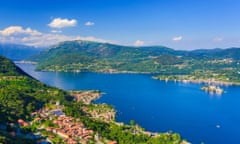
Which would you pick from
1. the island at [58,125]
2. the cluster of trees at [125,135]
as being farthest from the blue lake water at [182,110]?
the cluster of trees at [125,135]

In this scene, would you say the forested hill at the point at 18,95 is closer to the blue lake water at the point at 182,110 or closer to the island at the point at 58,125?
the island at the point at 58,125

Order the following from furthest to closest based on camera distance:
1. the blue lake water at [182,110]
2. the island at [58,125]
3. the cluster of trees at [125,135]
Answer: the blue lake water at [182,110] → the cluster of trees at [125,135] → the island at [58,125]

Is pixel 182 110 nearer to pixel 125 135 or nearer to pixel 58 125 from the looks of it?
pixel 125 135

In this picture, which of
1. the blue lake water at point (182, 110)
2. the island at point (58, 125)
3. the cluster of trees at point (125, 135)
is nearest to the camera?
the island at point (58, 125)

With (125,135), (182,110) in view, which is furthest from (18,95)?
(182,110)

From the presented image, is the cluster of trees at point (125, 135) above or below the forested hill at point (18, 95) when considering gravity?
below

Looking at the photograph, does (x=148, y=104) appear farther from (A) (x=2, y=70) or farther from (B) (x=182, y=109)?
(A) (x=2, y=70)

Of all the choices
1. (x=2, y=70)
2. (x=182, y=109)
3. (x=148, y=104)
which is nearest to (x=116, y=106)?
(x=148, y=104)

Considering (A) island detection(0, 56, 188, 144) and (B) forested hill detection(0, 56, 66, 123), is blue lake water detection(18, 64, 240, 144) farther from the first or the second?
(B) forested hill detection(0, 56, 66, 123)

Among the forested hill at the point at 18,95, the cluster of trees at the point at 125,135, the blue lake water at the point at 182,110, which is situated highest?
the forested hill at the point at 18,95
